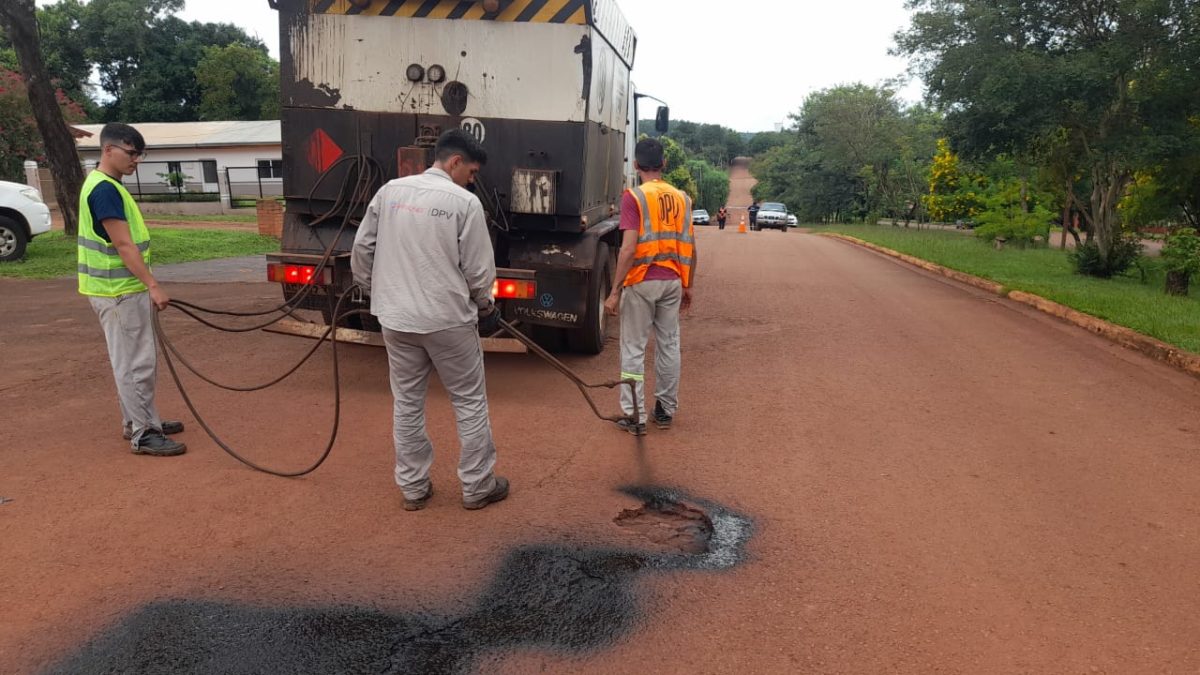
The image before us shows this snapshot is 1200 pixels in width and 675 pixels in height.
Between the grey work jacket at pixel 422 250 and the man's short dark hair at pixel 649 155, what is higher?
the man's short dark hair at pixel 649 155

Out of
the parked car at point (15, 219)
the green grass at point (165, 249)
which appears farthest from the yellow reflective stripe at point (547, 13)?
the parked car at point (15, 219)

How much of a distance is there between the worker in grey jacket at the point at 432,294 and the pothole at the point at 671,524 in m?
0.70

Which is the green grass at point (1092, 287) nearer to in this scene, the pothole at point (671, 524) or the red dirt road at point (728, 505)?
the red dirt road at point (728, 505)

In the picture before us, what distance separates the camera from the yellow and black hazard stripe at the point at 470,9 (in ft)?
19.2

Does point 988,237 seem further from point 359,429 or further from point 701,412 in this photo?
point 359,429

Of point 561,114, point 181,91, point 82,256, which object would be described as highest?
point 181,91

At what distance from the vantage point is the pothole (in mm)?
3714

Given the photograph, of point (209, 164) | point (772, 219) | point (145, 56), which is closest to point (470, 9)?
point (209, 164)

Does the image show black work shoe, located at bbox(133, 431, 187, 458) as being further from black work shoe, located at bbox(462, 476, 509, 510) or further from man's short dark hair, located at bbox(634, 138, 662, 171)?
man's short dark hair, located at bbox(634, 138, 662, 171)

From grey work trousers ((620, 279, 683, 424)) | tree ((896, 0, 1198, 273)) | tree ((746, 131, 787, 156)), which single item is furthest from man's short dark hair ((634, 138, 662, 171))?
tree ((746, 131, 787, 156))

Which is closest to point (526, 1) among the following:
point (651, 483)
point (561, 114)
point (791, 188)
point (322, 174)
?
point (561, 114)

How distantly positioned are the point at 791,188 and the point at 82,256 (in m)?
60.5

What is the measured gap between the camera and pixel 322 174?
6023 millimetres

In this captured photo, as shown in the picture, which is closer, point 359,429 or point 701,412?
point 359,429
